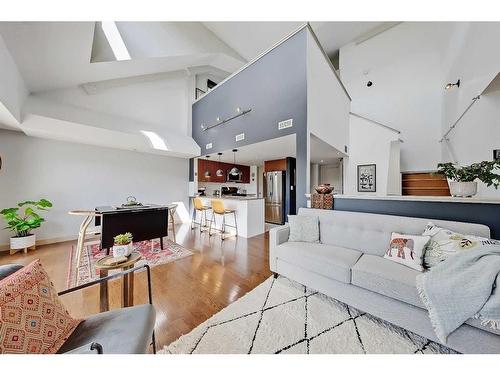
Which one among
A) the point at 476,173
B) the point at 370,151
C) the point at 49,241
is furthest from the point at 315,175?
the point at 49,241

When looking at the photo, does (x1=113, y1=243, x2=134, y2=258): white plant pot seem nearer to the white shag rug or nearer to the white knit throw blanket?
the white shag rug

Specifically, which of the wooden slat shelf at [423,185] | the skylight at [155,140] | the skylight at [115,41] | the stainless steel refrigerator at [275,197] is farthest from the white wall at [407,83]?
the skylight at [115,41]

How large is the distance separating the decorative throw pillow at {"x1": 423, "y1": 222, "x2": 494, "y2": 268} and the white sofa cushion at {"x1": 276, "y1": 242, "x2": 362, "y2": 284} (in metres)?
0.58

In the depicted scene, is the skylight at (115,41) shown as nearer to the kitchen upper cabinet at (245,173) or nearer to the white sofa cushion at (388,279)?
the kitchen upper cabinet at (245,173)

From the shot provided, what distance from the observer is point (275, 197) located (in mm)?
5930

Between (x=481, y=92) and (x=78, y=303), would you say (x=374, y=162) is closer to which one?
(x=481, y=92)

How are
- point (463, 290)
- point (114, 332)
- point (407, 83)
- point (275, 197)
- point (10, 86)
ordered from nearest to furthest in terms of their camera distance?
point (114, 332) → point (463, 290) → point (10, 86) → point (275, 197) → point (407, 83)

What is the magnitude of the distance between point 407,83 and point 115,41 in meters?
8.19

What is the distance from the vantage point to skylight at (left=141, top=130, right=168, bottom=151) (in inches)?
184

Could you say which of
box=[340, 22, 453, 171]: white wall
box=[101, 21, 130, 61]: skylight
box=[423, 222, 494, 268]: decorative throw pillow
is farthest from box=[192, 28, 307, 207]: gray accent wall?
box=[340, 22, 453, 171]: white wall

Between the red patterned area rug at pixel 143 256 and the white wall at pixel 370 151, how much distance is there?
4.90 m

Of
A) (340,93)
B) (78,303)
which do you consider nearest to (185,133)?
(340,93)

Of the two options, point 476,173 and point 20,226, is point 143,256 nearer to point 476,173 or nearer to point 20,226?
point 20,226
